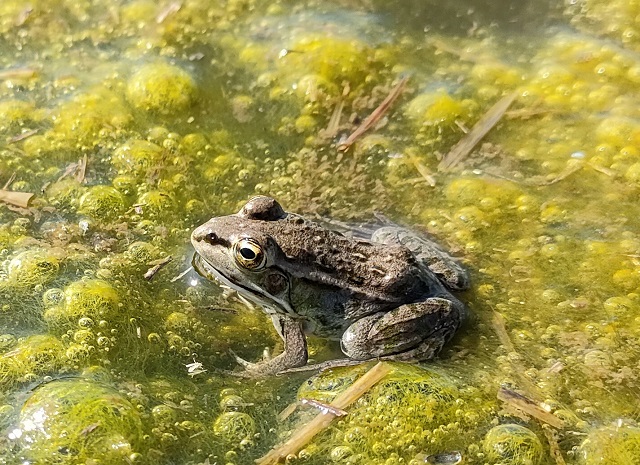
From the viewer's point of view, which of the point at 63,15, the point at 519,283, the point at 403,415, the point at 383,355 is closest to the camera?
the point at 403,415

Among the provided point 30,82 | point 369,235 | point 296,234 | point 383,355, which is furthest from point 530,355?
point 30,82

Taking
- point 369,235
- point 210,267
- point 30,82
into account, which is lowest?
point 369,235

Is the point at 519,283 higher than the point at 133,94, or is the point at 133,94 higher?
the point at 133,94

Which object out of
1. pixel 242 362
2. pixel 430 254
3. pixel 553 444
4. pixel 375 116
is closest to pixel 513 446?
pixel 553 444

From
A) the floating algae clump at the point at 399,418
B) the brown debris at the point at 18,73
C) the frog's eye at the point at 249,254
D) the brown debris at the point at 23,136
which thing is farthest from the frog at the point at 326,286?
the brown debris at the point at 18,73

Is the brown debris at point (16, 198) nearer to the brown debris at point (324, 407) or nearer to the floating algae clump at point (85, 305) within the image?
the floating algae clump at point (85, 305)

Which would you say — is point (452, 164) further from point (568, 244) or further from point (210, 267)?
point (210, 267)
